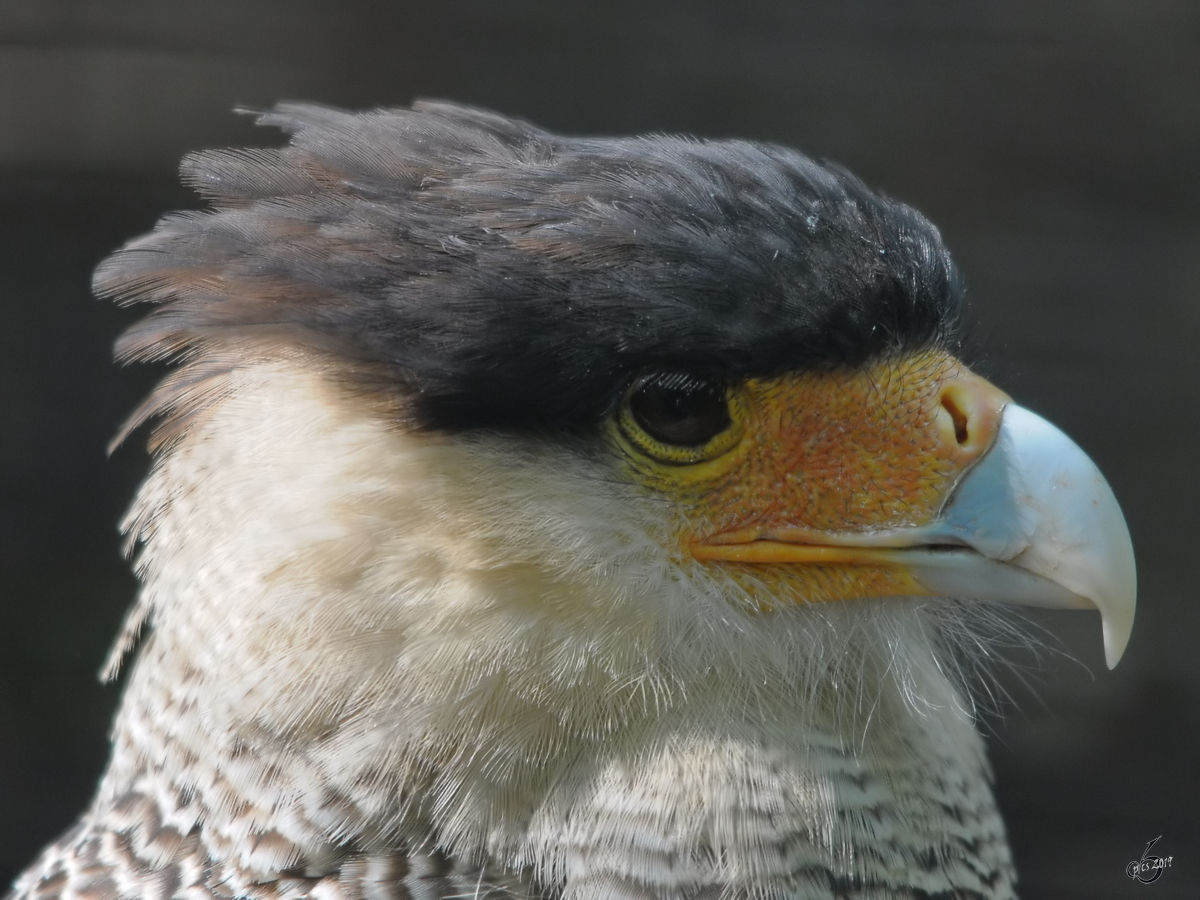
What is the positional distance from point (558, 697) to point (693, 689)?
0.19 m

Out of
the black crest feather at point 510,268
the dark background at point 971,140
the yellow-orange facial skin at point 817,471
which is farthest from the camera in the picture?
the dark background at point 971,140

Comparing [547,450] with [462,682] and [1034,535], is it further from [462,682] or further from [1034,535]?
[1034,535]

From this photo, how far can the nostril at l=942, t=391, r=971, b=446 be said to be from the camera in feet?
5.57

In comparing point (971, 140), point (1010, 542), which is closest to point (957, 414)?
point (1010, 542)

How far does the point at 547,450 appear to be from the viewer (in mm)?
1652

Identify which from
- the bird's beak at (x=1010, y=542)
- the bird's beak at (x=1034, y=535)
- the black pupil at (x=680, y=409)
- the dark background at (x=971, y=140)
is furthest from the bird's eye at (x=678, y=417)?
the dark background at (x=971, y=140)

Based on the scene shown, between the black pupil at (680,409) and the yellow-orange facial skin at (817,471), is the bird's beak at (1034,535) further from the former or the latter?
the black pupil at (680,409)

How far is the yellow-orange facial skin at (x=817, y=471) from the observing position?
5.53ft

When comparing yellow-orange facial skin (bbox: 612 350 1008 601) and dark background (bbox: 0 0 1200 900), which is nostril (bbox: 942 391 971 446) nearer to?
yellow-orange facial skin (bbox: 612 350 1008 601)

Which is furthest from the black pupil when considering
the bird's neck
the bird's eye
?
the bird's neck

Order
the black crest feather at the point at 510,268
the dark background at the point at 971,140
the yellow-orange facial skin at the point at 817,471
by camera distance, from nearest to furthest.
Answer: the black crest feather at the point at 510,268 < the yellow-orange facial skin at the point at 817,471 < the dark background at the point at 971,140

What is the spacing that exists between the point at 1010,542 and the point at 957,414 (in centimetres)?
20

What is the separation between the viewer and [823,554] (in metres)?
1.71

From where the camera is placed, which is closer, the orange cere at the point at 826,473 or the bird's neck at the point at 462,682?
the bird's neck at the point at 462,682
